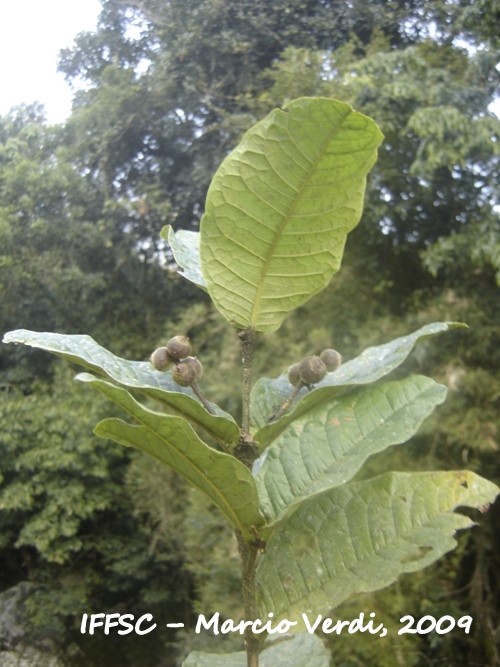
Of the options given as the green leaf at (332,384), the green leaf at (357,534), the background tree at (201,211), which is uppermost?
the background tree at (201,211)

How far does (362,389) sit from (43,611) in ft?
11.6

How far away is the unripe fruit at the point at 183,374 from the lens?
0.97 ft

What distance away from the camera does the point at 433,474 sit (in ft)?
1.03

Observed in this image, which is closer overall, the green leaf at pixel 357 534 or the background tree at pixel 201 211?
the green leaf at pixel 357 534

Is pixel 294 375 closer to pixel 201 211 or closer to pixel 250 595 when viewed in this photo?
pixel 250 595

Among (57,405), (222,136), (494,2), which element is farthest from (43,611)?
(494,2)

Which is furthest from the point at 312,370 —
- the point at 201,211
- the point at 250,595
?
the point at 201,211

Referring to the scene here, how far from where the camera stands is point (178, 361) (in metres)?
0.30

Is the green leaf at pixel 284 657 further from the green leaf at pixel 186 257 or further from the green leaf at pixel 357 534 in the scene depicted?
the green leaf at pixel 186 257

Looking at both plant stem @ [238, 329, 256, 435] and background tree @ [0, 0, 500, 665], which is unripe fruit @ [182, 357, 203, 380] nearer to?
plant stem @ [238, 329, 256, 435]

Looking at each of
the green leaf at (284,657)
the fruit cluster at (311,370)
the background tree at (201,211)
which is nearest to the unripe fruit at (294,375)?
the fruit cluster at (311,370)

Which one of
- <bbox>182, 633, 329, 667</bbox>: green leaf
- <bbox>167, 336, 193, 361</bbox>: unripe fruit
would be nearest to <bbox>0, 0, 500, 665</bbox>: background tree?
<bbox>182, 633, 329, 667</bbox>: green leaf

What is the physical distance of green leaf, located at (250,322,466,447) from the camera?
292 mm

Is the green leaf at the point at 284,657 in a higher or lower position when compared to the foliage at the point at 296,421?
lower
